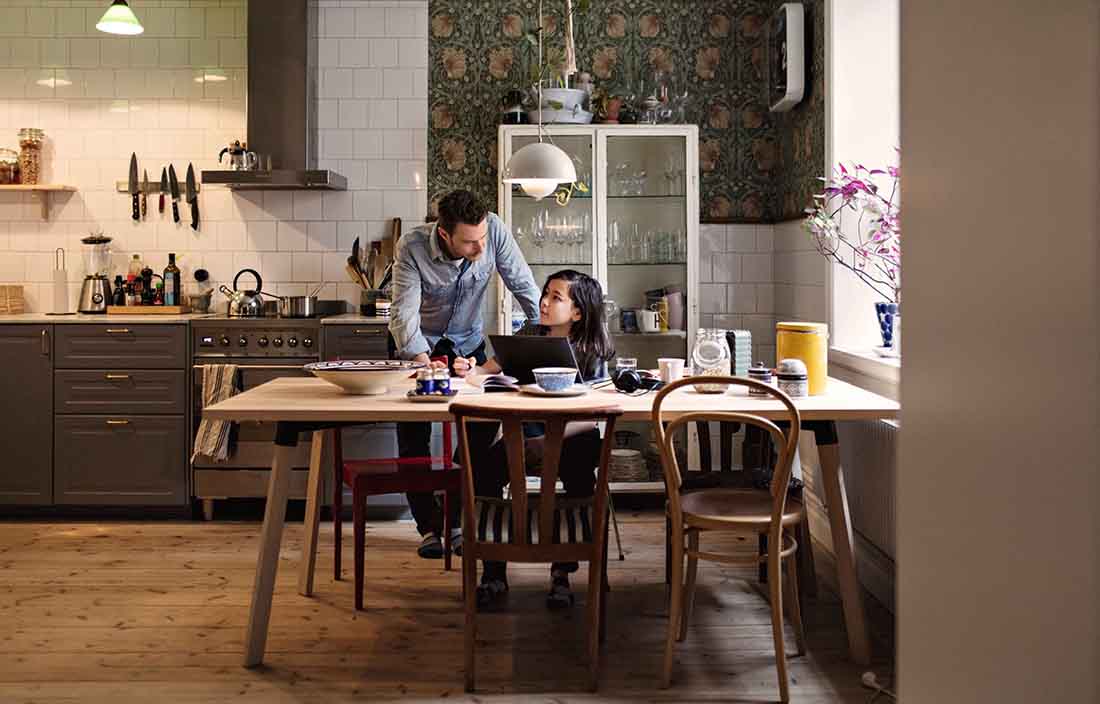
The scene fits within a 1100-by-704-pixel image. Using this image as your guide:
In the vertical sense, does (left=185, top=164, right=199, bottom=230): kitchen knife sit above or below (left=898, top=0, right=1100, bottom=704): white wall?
above

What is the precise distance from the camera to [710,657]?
3447mm

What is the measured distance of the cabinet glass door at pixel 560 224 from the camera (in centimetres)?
567

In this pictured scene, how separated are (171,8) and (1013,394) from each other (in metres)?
6.09

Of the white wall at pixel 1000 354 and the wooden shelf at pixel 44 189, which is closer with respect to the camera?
the white wall at pixel 1000 354

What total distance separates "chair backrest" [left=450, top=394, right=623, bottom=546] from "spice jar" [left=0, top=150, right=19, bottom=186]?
397 centimetres

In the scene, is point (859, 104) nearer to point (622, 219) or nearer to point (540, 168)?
point (622, 219)

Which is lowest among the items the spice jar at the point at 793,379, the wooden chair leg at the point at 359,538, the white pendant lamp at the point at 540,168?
the wooden chair leg at the point at 359,538

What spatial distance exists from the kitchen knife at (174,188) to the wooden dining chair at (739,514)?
3735mm

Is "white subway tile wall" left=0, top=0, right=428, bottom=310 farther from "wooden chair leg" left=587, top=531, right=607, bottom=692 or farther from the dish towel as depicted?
"wooden chair leg" left=587, top=531, right=607, bottom=692

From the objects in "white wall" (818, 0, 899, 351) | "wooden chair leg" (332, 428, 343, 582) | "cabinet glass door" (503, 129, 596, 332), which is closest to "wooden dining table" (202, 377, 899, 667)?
"wooden chair leg" (332, 428, 343, 582)

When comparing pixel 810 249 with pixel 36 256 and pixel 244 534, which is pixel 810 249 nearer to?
pixel 244 534

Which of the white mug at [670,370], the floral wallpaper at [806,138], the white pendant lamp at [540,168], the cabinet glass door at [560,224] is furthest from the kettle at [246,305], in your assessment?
the floral wallpaper at [806,138]

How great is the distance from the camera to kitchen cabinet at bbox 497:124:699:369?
5.64m

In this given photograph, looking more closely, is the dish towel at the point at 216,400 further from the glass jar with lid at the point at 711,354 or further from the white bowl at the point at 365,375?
the glass jar with lid at the point at 711,354
